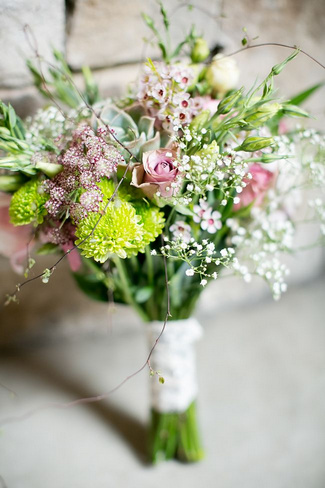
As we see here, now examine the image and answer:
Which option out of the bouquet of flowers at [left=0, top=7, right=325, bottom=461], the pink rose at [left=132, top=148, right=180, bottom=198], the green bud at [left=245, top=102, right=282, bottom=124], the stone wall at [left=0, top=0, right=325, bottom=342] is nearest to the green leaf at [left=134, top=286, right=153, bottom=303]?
the bouquet of flowers at [left=0, top=7, right=325, bottom=461]

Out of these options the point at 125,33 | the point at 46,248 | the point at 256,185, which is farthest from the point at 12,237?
the point at 125,33

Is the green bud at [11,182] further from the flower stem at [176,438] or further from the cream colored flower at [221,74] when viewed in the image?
the flower stem at [176,438]

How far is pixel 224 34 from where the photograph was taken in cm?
108

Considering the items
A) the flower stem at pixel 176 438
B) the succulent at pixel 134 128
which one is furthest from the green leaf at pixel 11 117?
the flower stem at pixel 176 438

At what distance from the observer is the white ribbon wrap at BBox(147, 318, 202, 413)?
34.4 inches

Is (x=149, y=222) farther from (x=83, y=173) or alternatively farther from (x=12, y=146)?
(x=12, y=146)

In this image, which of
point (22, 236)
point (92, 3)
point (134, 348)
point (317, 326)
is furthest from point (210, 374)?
point (92, 3)

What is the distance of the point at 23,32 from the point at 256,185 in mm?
541

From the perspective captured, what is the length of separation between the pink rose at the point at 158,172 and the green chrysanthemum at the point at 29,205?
14 cm

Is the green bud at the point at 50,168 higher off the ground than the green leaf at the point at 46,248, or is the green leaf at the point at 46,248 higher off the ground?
the green bud at the point at 50,168

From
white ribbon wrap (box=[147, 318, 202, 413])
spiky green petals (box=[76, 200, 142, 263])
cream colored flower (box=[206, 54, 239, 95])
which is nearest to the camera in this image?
spiky green petals (box=[76, 200, 142, 263])

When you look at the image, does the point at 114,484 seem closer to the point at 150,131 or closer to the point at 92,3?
the point at 150,131

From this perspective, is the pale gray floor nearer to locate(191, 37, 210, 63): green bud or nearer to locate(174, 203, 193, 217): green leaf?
locate(174, 203, 193, 217): green leaf

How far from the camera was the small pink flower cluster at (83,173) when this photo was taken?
0.61 meters
